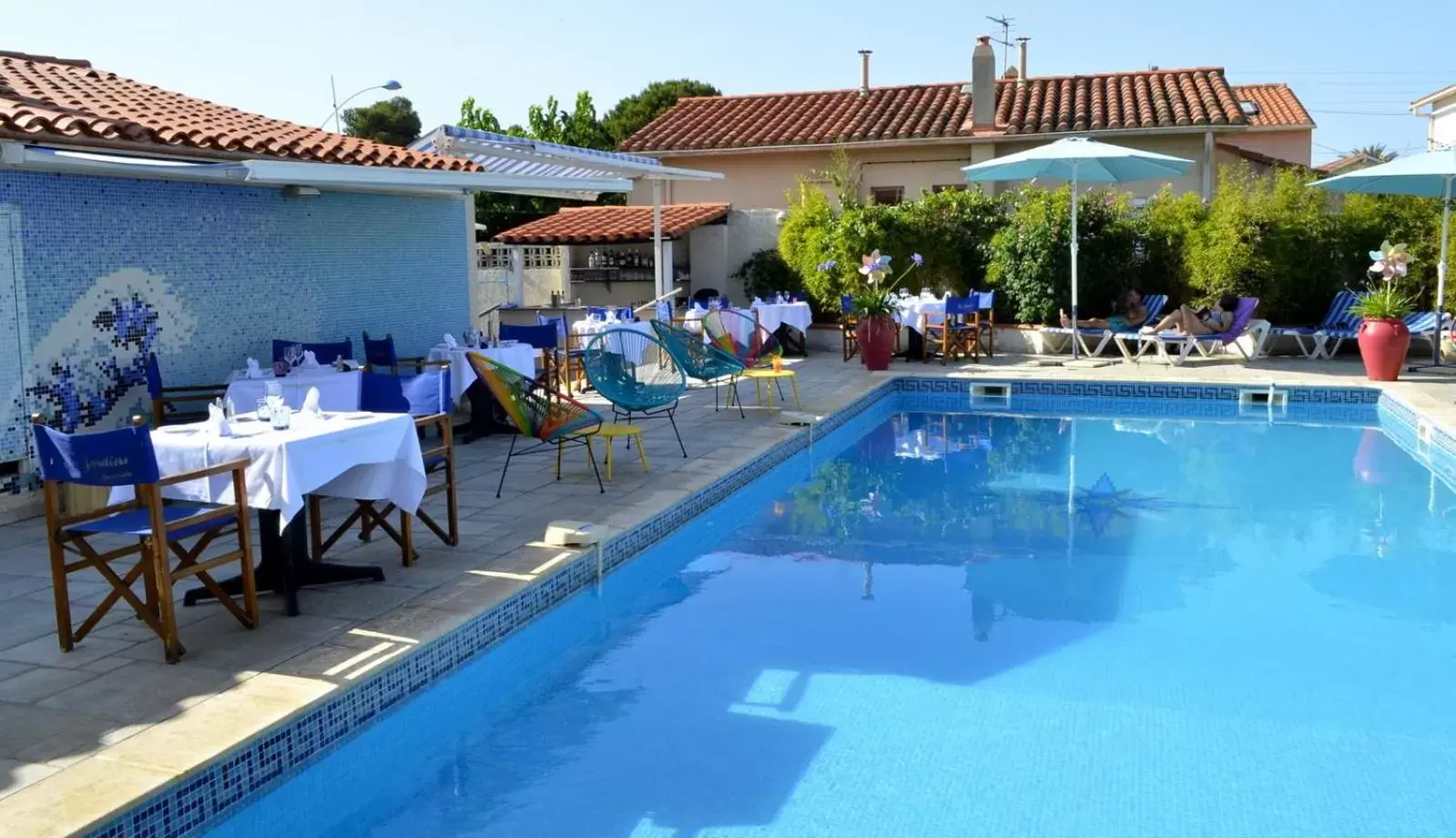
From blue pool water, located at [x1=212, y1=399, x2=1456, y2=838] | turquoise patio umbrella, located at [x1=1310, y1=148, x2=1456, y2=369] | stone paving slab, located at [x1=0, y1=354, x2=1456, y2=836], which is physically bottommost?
blue pool water, located at [x1=212, y1=399, x2=1456, y2=838]

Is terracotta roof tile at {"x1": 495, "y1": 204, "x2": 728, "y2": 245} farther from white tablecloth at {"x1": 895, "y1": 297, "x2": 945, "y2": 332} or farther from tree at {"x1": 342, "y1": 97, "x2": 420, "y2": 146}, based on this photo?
tree at {"x1": 342, "y1": 97, "x2": 420, "y2": 146}

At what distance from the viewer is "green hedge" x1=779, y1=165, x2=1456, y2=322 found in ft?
47.6

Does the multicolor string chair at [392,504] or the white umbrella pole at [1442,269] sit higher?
the white umbrella pole at [1442,269]

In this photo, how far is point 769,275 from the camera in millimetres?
17547

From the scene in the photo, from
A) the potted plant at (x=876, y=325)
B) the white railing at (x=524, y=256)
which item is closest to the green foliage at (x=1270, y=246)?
the potted plant at (x=876, y=325)

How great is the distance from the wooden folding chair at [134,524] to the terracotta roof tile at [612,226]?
12859 mm

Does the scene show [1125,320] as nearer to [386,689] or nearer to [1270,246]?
[1270,246]

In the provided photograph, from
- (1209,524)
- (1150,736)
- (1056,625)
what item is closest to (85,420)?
(1056,625)

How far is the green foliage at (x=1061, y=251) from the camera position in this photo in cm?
1537

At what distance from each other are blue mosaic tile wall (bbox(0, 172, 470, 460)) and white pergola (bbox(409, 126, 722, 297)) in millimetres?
720

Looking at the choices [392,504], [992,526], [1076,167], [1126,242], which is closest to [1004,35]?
[1126,242]

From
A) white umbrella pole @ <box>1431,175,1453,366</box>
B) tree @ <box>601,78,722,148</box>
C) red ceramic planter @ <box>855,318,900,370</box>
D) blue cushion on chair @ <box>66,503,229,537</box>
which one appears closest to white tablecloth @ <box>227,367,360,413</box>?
blue cushion on chair @ <box>66,503,229,537</box>

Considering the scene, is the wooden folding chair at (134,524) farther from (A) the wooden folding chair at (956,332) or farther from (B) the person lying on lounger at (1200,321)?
(B) the person lying on lounger at (1200,321)

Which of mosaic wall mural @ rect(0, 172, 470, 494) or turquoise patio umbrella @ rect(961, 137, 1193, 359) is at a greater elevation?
turquoise patio umbrella @ rect(961, 137, 1193, 359)
